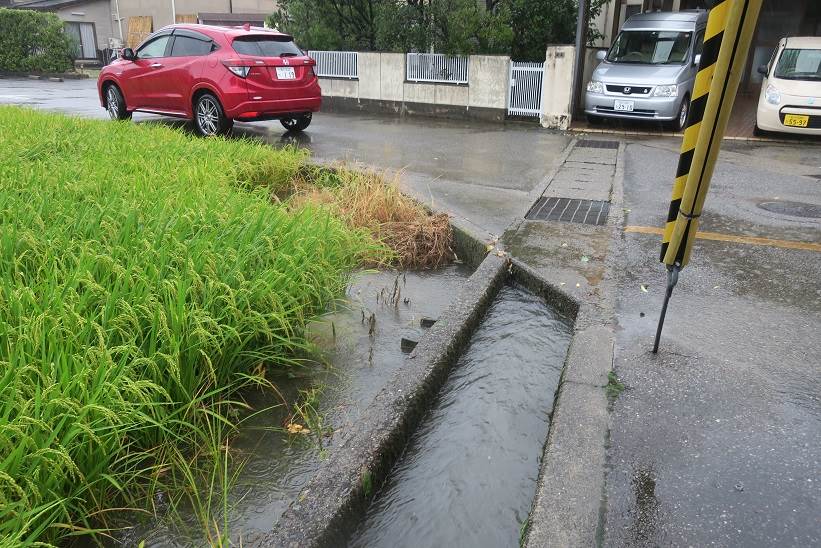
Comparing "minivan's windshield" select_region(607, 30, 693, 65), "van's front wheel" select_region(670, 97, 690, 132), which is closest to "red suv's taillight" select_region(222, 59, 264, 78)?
"minivan's windshield" select_region(607, 30, 693, 65)

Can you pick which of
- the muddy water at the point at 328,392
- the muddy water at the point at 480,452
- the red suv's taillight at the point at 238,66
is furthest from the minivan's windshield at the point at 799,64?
the muddy water at the point at 480,452

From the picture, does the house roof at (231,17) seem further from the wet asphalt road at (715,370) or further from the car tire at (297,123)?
the wet asphalt road at (715,370)

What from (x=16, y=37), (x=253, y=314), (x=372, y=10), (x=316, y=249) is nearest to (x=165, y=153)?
(x=316, y=249)

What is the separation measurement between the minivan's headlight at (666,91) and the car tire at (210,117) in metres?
7.62

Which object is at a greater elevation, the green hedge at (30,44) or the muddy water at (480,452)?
the green hedge at (30,44)

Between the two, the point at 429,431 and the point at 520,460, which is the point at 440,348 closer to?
the point at 429,431

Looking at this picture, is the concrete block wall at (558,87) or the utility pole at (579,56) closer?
the utility pole at (579,56)

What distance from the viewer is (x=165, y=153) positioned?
6.01 metres

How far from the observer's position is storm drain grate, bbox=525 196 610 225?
6.22 meters

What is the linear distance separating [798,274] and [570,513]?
11.7ft

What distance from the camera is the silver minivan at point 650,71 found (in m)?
11.5

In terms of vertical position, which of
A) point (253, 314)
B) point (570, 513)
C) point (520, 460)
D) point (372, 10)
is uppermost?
point (372, 10)

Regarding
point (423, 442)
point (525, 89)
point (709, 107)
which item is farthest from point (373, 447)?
point (525, 89)

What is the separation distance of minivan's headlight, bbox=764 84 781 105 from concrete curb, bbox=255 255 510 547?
992cm
